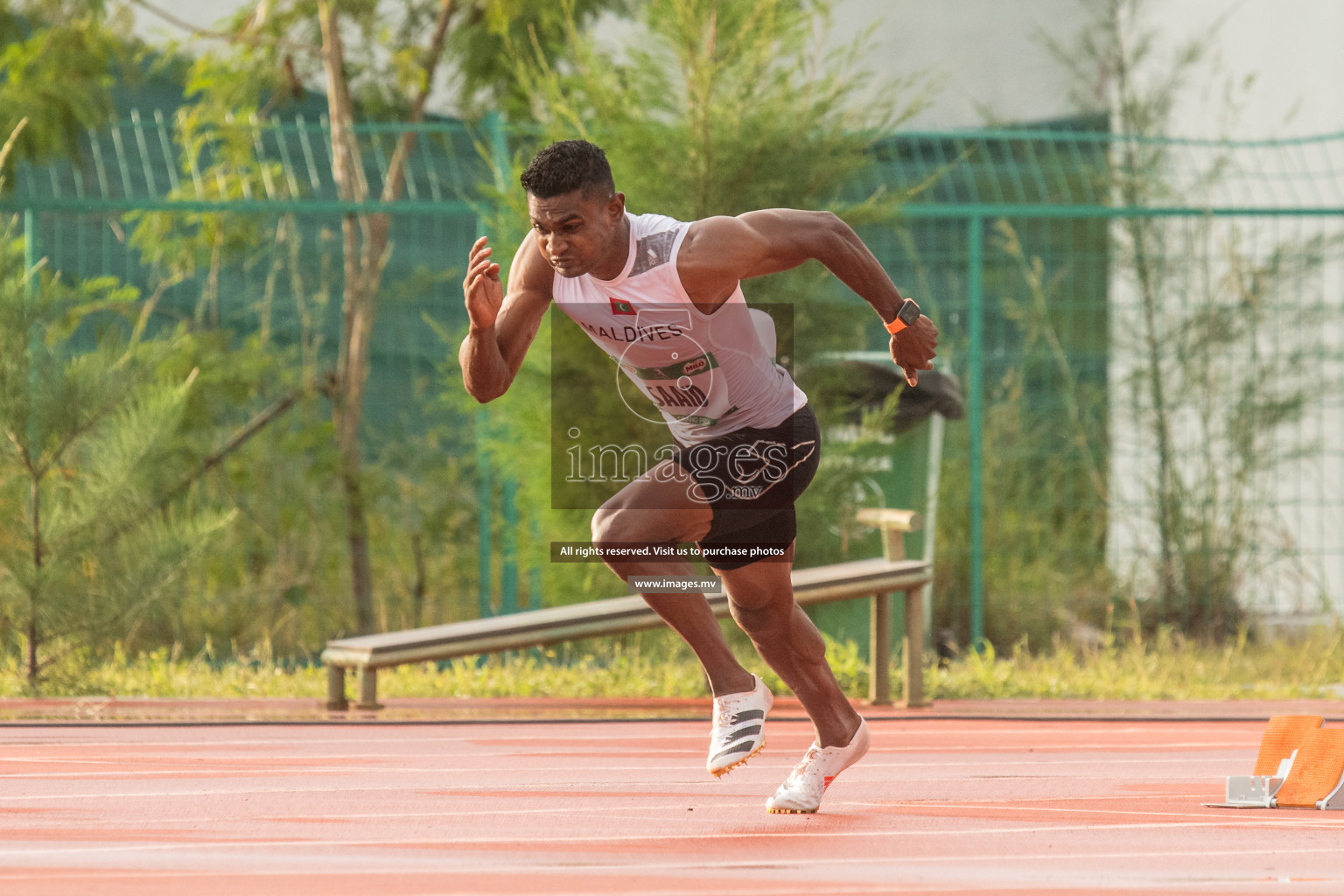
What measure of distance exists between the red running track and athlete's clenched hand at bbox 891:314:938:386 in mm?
1127

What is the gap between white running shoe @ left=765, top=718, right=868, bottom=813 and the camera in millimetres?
3645

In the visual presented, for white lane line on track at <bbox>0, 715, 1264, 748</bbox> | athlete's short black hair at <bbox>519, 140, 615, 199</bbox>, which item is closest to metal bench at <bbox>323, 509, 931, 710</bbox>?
white lane line on track at <bbox>0, 715, 1264, 748</bbox>

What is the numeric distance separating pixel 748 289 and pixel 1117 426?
2.85m

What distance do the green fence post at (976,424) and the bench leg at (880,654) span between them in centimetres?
155

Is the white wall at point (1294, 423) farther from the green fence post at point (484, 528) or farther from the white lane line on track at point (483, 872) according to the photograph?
the white lane line on track at point (483, 872)

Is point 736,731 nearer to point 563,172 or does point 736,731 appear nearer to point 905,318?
point 905,318

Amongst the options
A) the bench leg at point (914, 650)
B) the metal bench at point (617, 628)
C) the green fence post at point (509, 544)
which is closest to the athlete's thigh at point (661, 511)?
the metal bench at point (617, 628)

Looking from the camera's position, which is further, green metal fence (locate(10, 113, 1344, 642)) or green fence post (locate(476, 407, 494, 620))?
green metal fence (locate(10, 113, 1344, 642))

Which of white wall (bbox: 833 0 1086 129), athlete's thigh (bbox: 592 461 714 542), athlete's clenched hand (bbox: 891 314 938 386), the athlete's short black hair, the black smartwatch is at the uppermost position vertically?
white wall (bbox: 833 0 1086 129)

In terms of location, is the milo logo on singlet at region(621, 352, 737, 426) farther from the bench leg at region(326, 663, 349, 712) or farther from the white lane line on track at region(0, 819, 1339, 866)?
the bench leg at region(326, 663, 349, 712)

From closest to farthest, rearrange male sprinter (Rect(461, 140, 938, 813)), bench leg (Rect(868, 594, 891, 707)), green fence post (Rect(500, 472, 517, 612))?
male sprinter (Rect(461, 140, 938, 813)), bench leg (Rect(868, 594, 891, 707)), green fence post (Rect(500, 472, 517, 612))

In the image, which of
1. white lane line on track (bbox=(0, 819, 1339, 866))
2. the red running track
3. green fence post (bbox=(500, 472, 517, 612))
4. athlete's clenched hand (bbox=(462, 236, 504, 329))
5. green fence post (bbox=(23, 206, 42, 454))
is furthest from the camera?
green fence post (bbox=(500, 472, 517, 612))

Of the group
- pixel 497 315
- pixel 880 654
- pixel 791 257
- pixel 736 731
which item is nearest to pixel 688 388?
pixel 791 257

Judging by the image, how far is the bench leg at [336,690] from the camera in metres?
6.00
